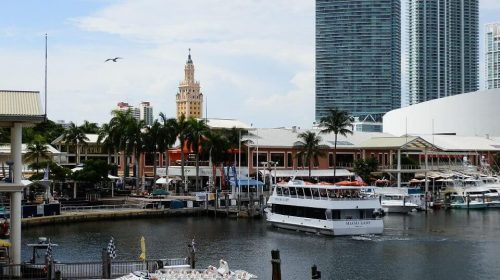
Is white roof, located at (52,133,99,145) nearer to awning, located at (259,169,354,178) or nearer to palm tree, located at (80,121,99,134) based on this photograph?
palm tree, located at (80,121,99,134)

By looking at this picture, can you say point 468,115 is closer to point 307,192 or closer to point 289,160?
point 289,160

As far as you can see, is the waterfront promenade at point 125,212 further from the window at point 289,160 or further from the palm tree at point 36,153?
the window at point 289,160

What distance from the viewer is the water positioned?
179 ft

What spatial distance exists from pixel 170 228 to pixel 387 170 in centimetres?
5716

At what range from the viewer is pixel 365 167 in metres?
126

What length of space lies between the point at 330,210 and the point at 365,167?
5351 centimetres

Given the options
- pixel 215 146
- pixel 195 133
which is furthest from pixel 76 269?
pixel 195 133

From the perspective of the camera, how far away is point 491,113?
190 metres

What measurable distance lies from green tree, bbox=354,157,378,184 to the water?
34416 mm

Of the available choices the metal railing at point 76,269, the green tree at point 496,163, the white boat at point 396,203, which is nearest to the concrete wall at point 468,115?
the green tree at point 496,163

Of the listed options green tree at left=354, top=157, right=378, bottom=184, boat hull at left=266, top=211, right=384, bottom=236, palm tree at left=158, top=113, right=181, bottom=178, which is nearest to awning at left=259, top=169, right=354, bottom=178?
green tree at left=354, top=157, right=378, bottom=184

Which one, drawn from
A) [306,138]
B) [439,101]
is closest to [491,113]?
[439,101]

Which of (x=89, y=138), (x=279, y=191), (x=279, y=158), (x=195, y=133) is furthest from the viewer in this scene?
(x=89, y=138)

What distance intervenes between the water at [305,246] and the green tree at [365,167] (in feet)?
113
